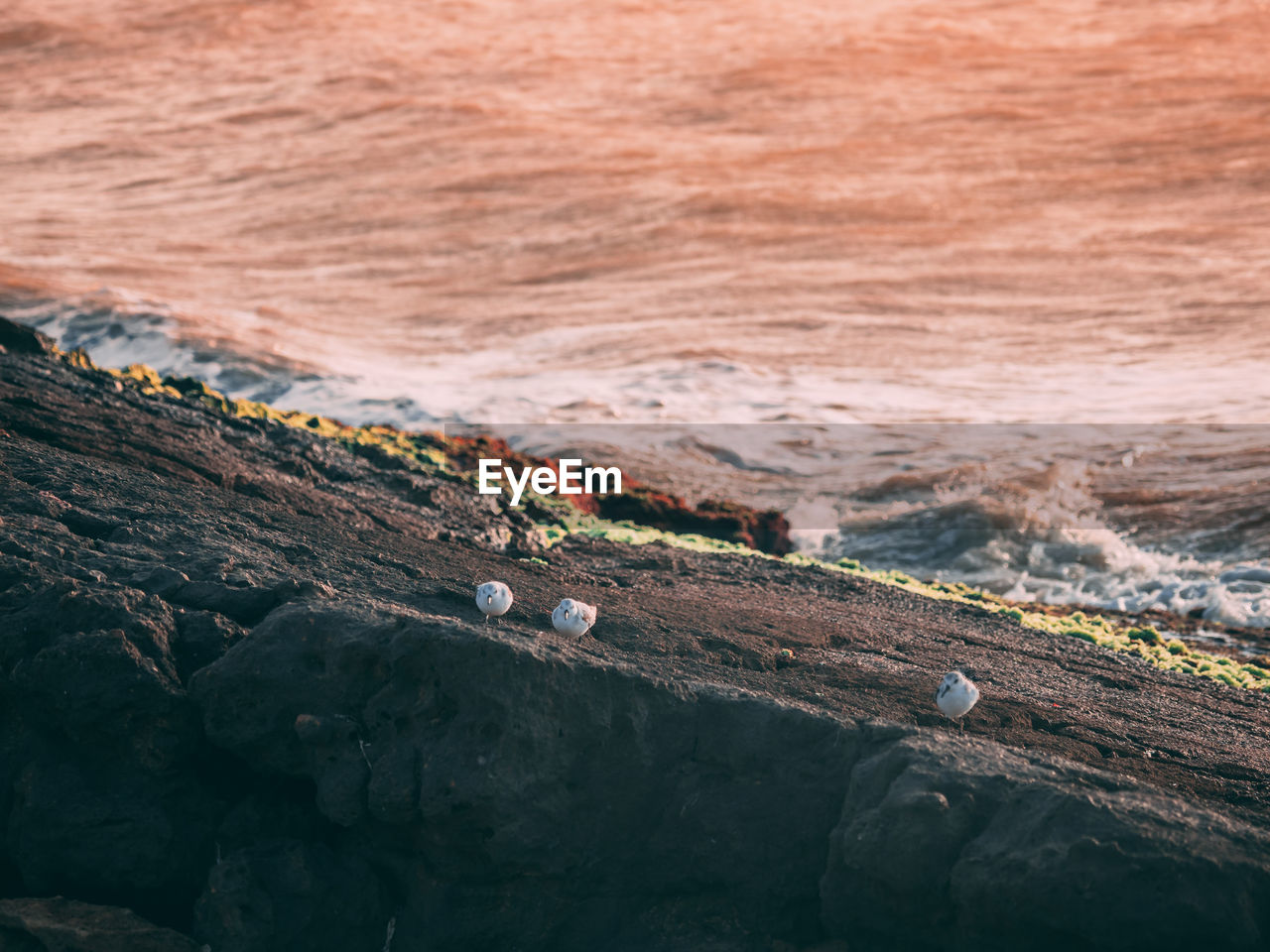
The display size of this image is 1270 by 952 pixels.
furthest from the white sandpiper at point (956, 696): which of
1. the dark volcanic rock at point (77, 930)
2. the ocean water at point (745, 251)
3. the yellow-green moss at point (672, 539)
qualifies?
the ocean water at point (745, 251)

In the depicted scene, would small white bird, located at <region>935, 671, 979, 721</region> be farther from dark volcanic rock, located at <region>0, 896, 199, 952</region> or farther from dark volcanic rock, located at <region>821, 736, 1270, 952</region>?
dark volcanic rock, located at <region>0, 896, 199, 952</region>

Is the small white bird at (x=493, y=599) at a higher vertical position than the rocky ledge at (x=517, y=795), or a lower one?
higher

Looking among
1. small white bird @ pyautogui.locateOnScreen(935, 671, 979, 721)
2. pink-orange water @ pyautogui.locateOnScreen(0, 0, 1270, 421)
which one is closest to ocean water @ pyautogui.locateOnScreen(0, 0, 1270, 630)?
pink-orange water @ pyautogui.locateOnScreen(0, 0, 1270, 421)

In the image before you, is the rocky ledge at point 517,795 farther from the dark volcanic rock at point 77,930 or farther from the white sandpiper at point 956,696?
the white sandpiper at point 956,696

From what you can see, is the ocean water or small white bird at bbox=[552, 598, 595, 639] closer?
small white bird at bbox=[552, 598, 595, 639]

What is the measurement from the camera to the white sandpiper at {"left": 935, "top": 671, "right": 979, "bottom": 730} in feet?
14.7

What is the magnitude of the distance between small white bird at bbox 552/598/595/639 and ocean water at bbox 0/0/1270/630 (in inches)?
318

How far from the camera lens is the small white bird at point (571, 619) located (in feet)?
15.9

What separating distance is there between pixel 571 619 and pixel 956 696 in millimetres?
1554

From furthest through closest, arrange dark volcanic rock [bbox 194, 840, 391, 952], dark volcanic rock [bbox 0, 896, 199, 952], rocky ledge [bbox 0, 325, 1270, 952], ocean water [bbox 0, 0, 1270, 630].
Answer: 1. ocean water [bbox 0, 0, 1270, 630]
2. dark volcanic rock [bbox 194, 840, 391, 952]
3. dark volcanic rock [bbox 0, 896, 199, 952]
4. rocky ledge [bbox 0, 325, 1270, 952]

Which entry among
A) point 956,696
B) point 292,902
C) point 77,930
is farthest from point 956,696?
point 77,930

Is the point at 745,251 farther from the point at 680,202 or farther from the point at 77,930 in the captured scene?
the point at 77,930

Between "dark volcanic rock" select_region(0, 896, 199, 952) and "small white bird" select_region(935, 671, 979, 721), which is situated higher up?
"small white bird" select_region(935, 671, 979, 721)

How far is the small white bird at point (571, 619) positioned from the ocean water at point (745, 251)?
8.09 m
